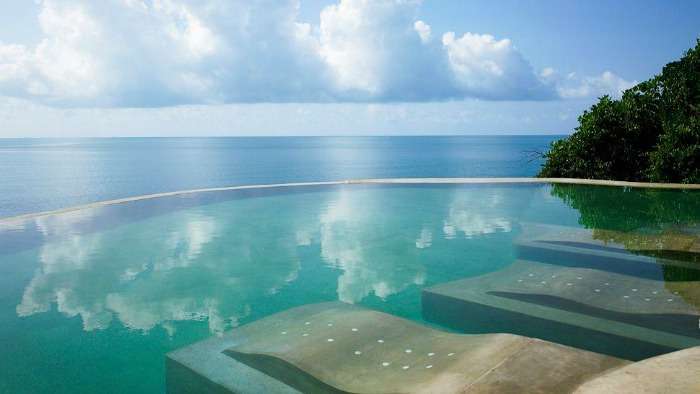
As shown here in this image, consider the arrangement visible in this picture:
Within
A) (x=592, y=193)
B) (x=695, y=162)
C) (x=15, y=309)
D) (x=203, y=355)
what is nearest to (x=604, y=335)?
(x=203, y=355)

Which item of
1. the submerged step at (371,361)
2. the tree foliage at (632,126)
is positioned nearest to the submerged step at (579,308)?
the submerged step at (371,361)

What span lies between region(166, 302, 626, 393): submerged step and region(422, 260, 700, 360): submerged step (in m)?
1.07

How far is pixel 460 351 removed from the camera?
4699mm

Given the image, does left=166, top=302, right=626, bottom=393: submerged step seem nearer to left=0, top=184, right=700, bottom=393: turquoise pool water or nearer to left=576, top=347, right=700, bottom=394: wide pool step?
left=576, top=347, right=700, bottom=394: wide pool step

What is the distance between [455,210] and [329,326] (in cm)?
858

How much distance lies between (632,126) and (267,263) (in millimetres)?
17682

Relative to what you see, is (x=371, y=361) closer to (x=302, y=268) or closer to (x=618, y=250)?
(x=302, y=268)

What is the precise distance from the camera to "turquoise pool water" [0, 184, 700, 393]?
585 centimetres

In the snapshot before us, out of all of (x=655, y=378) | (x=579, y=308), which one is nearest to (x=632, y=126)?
(x=579, y=308)

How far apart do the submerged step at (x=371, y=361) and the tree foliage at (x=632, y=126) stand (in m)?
18.1

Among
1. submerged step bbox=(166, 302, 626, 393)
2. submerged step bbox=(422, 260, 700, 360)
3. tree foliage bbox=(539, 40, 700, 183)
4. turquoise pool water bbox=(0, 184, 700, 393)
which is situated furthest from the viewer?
tree foliage bbox=(539, 40, 700, 183)

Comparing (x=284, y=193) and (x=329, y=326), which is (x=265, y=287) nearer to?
(x=329, y=326)

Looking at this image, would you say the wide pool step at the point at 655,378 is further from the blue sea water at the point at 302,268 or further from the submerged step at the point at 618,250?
the submerged step at the point at 618,250

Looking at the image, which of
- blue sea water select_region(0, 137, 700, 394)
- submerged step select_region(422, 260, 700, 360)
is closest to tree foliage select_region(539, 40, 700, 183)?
blue sea water select_region(0, 137, 700, 394)
